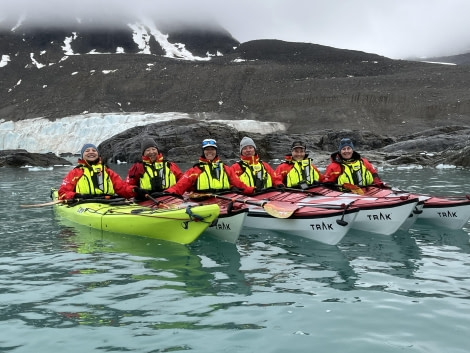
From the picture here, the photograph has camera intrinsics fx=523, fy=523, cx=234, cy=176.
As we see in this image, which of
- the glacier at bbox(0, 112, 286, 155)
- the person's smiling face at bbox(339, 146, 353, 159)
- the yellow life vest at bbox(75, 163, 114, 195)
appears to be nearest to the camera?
the yellow life vest at bbox(75, 163, 114, 195)

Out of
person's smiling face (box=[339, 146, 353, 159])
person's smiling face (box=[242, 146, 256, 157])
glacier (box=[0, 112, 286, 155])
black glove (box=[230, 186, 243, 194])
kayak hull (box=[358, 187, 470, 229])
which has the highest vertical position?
glacier (box=[0, 112, 286, 155])

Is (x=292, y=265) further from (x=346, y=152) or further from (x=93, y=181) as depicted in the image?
(x=93, y=181)

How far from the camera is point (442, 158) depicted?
28.5 meters

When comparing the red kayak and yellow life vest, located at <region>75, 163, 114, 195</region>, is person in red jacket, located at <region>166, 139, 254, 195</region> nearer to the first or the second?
the red kayak

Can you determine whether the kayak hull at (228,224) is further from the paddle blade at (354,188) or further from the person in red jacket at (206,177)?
the paddle blade at (354,188)

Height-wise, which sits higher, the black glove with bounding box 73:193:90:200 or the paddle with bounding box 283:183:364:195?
the black glove with bounding box 73:193:90:200

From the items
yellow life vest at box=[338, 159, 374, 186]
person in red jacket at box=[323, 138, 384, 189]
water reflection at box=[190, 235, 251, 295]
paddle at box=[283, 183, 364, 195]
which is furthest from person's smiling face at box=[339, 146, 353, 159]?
water reflection at box=[190, 235, 251, 295]

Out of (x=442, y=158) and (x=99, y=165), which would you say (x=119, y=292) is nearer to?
(x=99, y=165)

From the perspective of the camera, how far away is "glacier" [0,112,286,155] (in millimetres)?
62438

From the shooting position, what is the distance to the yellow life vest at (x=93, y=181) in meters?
10.9

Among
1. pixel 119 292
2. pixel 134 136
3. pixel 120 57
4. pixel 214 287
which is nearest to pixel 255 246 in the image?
pixel 214 287

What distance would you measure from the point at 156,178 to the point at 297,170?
3.19 metres

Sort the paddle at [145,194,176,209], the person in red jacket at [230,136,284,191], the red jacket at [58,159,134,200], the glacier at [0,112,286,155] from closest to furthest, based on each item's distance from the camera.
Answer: the paddle at [145,194,176,209]
the red jacket at [58,159,134,200]
the person in red jacket at [230,136,284,191]
the glacier at [0,112,286,155]

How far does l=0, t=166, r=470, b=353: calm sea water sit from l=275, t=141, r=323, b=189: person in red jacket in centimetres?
242
